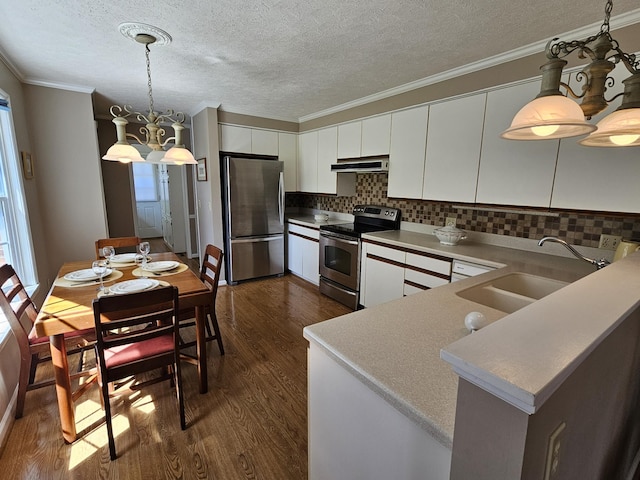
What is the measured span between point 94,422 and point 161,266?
1039 millimetres

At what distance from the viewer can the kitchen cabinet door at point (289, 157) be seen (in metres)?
4.63

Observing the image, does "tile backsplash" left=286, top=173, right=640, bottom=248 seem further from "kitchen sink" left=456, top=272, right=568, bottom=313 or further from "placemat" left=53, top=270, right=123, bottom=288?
"placemat" left=53, top=270, right=123, bottom=288

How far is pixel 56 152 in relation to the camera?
10.4 feet

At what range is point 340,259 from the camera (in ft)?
11.9

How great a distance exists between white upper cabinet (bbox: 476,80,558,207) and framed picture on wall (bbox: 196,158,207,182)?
10.8ft

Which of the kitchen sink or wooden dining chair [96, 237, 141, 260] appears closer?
the kitchen sink

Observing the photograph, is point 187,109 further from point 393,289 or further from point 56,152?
point 393,289

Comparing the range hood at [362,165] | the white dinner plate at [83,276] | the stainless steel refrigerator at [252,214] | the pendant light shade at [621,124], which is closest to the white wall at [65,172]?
the white dinner plate at [83,276]

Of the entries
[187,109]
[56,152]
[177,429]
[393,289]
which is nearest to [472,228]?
[393,289]

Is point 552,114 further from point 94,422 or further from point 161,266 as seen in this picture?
point 94,422

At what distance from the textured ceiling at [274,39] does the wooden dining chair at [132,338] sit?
1.63 metres

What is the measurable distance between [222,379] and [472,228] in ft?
8.37

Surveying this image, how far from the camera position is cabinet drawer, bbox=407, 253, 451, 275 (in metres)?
2.50

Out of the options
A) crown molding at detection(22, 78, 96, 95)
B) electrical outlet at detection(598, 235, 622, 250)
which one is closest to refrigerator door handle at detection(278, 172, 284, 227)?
crown molding at detection(22, 78, 96, 95)
